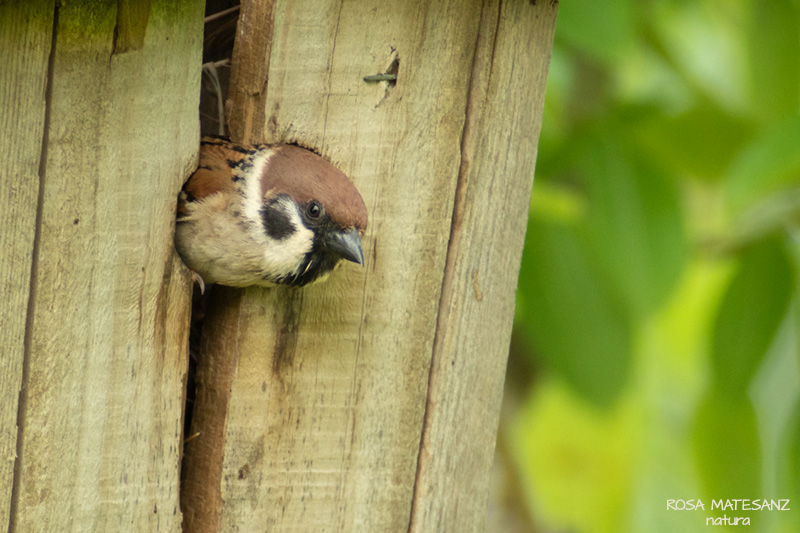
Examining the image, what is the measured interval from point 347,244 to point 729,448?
1.32 metres

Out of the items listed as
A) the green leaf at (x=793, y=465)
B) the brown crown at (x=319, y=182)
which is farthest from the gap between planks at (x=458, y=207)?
the green leaf at (x=793, y=465)

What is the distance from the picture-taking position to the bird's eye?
6.39 feet

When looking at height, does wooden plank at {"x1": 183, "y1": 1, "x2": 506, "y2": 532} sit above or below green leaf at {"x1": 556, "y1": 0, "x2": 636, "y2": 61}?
below

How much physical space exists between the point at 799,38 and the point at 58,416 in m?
2.00

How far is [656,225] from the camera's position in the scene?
257cm

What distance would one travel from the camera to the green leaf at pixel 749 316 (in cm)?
249

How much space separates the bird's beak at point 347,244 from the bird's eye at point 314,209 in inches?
2.5

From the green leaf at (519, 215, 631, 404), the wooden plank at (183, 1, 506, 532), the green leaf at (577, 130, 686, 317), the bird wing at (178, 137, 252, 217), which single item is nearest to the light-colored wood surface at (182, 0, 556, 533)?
the wooden plank at (183, 1, 506, 532)

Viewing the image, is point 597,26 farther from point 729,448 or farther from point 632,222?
point 729,448

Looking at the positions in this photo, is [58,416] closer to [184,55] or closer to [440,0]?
[184,55]

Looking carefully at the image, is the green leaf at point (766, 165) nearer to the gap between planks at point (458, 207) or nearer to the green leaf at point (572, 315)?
the gap between planks at point (458, 207)

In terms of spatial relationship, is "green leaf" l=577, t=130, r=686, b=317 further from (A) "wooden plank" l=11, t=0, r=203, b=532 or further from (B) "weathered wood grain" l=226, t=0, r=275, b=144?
(A) "wooden plank" l=11, t=0, r=203, b=532

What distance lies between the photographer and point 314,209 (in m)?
1.96

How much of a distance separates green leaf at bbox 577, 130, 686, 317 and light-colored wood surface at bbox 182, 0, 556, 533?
0.47 metres
